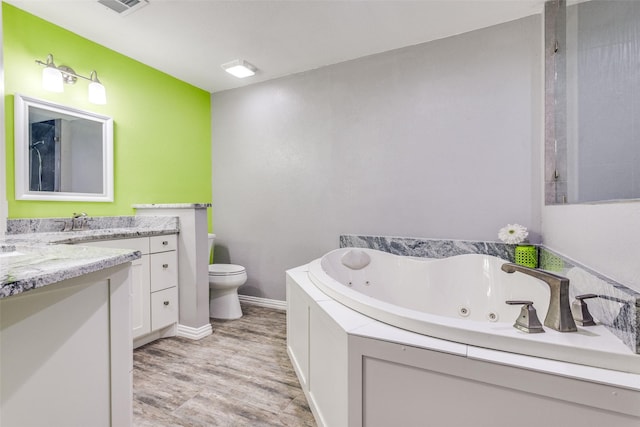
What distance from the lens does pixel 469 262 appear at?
2088 millimetres

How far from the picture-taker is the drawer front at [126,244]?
1960mm

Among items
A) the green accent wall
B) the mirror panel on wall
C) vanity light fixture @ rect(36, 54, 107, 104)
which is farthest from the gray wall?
vanity light fixture @ rect(36, 54, 107, 104)

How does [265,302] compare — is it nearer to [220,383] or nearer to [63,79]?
[220,383]

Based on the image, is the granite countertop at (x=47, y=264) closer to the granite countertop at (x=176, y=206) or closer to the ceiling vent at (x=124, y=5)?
the granite countertop at (x=176, y=206)

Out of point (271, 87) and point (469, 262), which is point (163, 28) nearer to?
point (271, 87)

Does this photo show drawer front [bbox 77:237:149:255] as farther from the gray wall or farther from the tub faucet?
the tub faucet

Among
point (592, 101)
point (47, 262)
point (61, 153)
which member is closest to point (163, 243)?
point (61, 153)

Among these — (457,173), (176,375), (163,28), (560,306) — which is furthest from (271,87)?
(560,306)

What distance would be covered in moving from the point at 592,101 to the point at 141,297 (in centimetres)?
306

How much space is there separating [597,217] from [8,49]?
3.46 metres

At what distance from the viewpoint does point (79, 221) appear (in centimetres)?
229

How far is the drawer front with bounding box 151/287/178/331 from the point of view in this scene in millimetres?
2322

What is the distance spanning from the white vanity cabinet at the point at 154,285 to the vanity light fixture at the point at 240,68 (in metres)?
1.66

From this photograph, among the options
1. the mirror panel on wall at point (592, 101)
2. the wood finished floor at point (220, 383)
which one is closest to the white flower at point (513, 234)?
the mirror panel on wall at point (592, 101)
